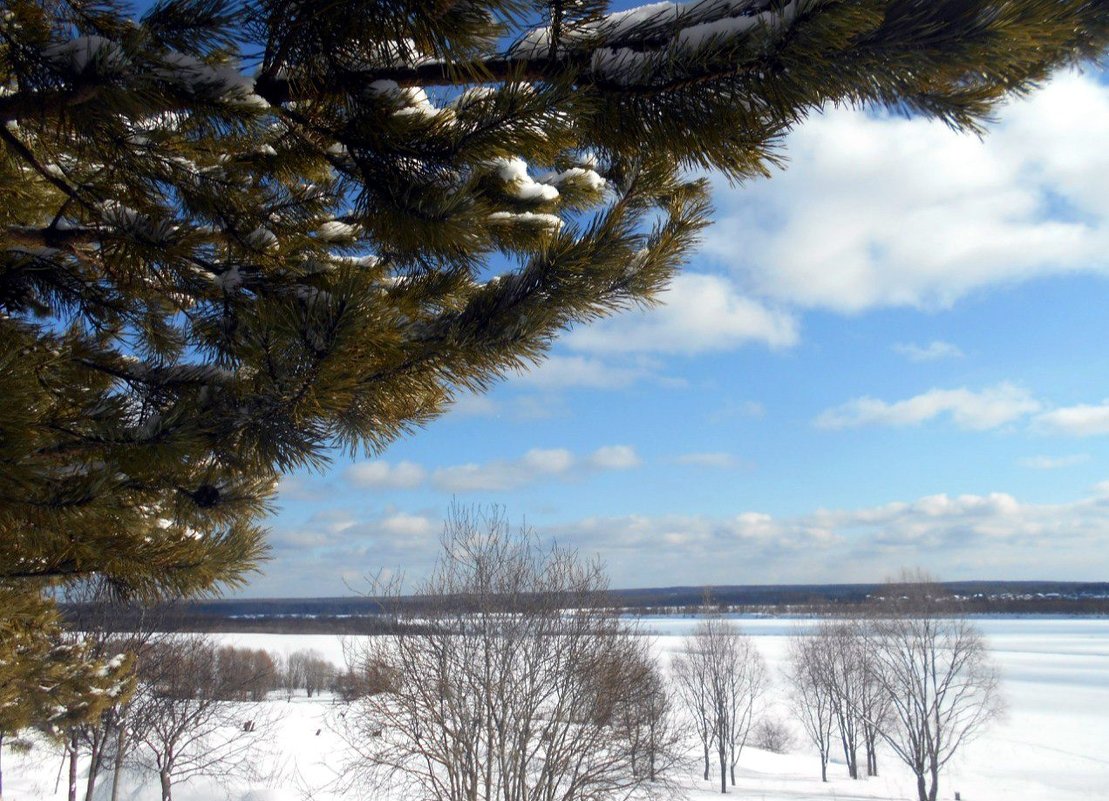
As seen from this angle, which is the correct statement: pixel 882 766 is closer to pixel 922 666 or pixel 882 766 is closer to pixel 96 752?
pixel 922 666

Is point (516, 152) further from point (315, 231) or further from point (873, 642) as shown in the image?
point (873, 642)

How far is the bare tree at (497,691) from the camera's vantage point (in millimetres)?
17547

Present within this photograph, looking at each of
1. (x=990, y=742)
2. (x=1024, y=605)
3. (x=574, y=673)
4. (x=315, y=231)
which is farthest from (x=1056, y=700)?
(x=1024, y=605)

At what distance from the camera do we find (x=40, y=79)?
2062mm

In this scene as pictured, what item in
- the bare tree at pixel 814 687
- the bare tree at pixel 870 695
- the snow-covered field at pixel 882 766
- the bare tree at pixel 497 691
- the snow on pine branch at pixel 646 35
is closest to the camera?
the snow on pine branch at pixel 646 35

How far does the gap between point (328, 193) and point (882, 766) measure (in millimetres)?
54595

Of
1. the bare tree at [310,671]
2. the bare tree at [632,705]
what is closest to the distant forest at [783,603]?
the bare tree at [310,671]

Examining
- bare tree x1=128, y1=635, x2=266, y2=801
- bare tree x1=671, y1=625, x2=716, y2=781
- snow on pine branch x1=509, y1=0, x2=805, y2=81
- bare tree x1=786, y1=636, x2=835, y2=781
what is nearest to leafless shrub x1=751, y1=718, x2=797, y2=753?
bare tree x1=786, y1=636, x2=835, y2=781

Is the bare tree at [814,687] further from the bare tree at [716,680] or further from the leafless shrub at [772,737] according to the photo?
the leafless shrub at [772,737]

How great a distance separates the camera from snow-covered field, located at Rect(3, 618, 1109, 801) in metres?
28.9

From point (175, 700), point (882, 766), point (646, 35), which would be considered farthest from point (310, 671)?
point (646, 35)

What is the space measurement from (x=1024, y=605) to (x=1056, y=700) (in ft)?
301

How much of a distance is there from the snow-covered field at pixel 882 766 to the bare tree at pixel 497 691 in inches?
259

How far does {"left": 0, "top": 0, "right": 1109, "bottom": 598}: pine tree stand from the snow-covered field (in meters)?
23.1
